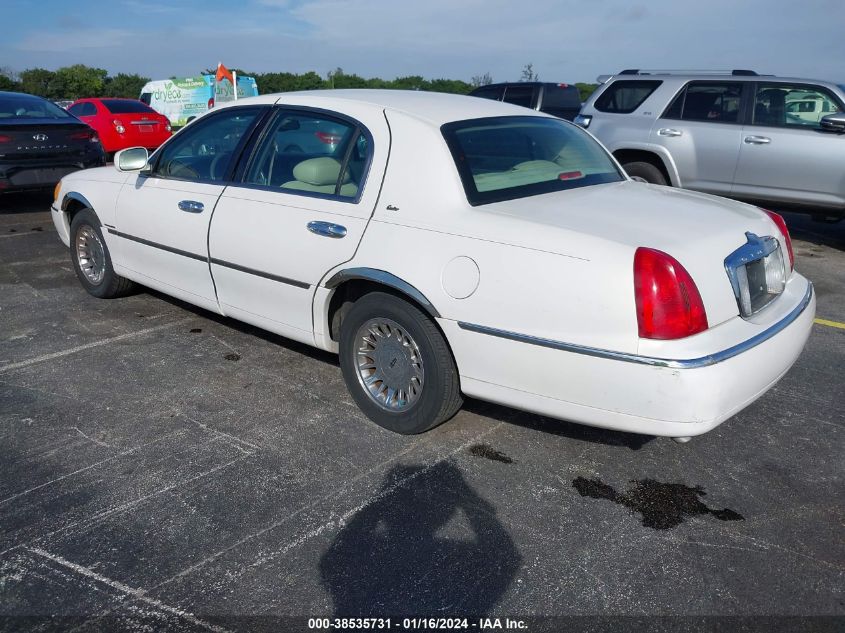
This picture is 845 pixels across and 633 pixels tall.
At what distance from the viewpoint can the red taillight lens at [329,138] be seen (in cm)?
398

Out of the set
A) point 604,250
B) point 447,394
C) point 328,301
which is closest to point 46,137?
point 328,301

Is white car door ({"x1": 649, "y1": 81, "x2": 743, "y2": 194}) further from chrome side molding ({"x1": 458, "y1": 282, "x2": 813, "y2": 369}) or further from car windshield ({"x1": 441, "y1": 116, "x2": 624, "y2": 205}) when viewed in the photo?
chrome side molding ({"x1": 458, "y1": 282, "x2": 813, "y2": 369})

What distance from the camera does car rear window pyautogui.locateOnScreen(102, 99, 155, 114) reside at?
658 inches

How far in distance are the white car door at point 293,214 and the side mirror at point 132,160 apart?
Answer: 1.12 metres

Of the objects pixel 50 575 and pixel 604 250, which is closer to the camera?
pixel 50 575

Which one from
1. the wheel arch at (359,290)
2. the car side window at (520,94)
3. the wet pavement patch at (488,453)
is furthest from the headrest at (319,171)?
the car side window at (520,94)

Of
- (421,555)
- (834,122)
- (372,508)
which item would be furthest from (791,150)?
(421,555)

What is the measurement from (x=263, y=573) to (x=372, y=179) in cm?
191

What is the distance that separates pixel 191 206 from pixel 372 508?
240cm

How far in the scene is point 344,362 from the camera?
390cm

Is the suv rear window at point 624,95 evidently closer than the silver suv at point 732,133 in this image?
No

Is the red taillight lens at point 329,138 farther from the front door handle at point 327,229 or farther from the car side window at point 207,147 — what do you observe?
the car side window at point 207,147

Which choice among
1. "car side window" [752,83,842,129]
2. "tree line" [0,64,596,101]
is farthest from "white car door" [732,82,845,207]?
"tree line" [0,64,596,101]

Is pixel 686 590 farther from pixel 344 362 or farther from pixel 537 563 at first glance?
pixel 344 362
